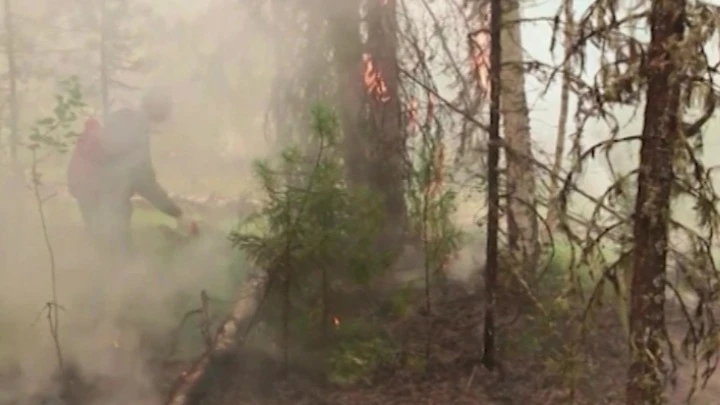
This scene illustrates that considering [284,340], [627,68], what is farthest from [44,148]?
[627,68]

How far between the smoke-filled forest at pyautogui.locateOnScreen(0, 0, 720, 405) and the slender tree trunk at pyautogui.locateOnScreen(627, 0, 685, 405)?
0.01m

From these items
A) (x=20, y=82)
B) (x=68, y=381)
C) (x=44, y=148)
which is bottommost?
(x=68, y=381)

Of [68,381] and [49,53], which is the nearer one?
[68,381]

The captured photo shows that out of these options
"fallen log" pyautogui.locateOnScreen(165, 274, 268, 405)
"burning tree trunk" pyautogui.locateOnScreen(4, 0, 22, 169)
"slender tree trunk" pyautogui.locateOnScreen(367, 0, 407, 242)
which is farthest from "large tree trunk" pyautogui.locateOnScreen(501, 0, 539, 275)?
"burning tree trunk" pyautogui.locateOnScreen(4, 0, 22, 169)

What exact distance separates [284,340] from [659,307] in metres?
2.57

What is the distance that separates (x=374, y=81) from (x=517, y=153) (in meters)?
1.85

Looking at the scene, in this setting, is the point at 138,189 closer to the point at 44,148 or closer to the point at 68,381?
the point at 44,148

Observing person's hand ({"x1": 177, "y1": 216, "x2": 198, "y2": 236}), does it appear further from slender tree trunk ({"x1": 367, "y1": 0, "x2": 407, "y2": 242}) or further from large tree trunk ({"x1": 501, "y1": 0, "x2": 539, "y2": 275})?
large tree trunk ({"x1": 501, "y1": 0, "x2": 539, "y2": 275})

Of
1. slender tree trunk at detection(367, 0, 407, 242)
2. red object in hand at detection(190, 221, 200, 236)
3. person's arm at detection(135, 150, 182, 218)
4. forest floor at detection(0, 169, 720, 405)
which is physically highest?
slender tree trunk at detection(367, 0, 407, 242)

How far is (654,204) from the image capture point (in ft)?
13.2

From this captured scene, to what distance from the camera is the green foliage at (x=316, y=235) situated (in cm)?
559

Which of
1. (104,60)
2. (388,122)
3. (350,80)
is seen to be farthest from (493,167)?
(104,60)

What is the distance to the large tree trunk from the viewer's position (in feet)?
17.4

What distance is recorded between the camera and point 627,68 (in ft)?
13.1
